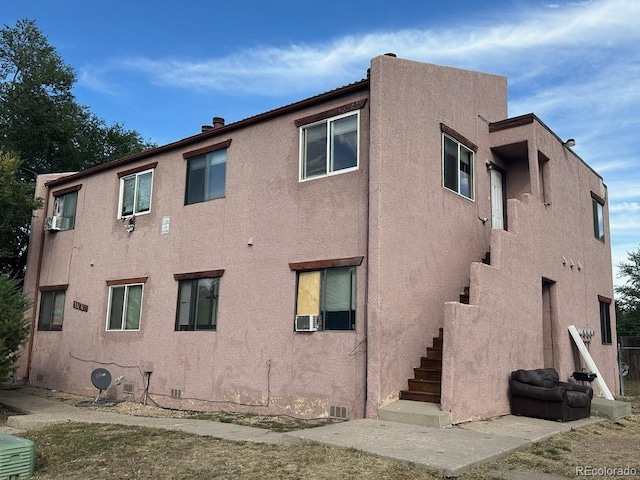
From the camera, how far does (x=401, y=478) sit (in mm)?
6121

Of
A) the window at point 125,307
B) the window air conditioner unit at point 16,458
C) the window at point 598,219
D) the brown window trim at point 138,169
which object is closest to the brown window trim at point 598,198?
the window at point 598,219

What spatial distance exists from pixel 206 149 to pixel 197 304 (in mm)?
3588

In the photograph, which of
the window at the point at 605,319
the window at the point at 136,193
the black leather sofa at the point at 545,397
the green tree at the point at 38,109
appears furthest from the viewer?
the green tree at the point at 38,109

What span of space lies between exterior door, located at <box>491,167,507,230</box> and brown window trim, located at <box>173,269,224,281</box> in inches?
257

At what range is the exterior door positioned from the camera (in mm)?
13961

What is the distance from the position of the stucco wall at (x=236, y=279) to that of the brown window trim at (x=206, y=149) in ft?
0.48

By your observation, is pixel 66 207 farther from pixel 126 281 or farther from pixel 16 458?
pixel 16 458

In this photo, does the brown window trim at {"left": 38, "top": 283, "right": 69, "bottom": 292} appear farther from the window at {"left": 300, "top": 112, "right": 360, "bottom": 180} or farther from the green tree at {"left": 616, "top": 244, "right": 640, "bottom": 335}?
the green tree at {"left": 616, "top": 244, "right": 640, "bottom": 335}

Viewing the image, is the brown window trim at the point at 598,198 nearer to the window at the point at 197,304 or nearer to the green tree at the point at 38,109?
the window at the point at 197,304

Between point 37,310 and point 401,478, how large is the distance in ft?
47.8

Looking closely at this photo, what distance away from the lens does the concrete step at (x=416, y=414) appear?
870 centimetres

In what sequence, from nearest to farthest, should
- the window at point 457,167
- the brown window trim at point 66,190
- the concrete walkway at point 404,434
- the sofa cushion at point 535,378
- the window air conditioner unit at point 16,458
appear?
1. the window air conditioner unit at point 16,458
2. the concrete walkway at point 404,434
3. the sofa cushion at point 535,378
4. the window at point 457,167
5. the brown window trim at point 66,190

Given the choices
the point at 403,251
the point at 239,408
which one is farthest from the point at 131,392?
the point at 403,251

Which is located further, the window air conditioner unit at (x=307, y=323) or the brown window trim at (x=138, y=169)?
the brown window trim at (x=138, y=169)
